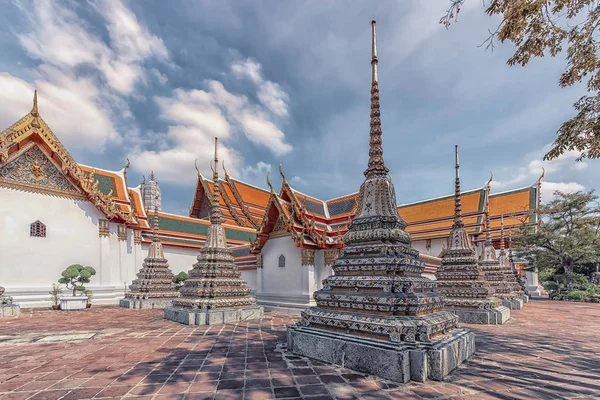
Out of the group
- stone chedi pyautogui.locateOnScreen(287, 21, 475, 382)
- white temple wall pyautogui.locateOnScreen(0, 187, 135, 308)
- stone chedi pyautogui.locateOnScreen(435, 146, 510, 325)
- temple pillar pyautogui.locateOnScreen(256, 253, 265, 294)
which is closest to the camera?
stone chedi pyautogui.locateOnScreen(287, 21, 475, 382)

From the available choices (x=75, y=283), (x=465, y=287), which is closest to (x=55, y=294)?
(x=75, y=283)

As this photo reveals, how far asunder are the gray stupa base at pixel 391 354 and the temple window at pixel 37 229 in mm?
14165

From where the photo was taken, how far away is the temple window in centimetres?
1338

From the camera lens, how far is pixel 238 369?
440 centimetres

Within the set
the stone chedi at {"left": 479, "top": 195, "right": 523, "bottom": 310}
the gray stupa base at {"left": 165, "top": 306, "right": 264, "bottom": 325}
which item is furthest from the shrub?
the gray stupa base at {"left": 165, "top": 306, "right": 264, "bottom": 325}

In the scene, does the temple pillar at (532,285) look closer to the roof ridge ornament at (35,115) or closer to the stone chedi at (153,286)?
the stone chedi at (153,286)

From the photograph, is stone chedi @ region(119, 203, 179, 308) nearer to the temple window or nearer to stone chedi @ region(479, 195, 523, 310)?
the temple window

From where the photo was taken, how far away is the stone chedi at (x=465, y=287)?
8562 millimetres

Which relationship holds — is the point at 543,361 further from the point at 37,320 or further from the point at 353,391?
the point at 37,320

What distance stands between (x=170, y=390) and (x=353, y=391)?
2.16 m

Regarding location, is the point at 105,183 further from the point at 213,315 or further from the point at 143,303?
the point at 213,315

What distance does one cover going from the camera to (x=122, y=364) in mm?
4738

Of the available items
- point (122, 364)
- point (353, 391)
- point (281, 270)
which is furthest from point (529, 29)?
point (281, 270)

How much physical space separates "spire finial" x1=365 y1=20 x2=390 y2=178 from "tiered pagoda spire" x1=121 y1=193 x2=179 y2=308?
1144 cm
